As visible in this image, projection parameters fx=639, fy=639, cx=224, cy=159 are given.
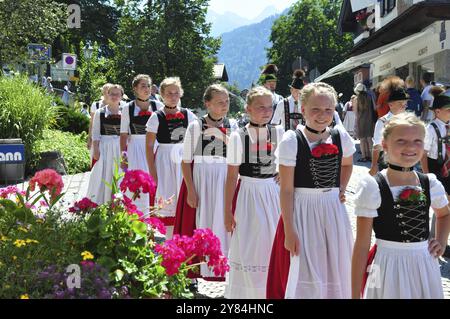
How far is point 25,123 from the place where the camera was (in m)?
13.9

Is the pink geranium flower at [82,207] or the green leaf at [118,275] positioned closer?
the green leaf at [118,275]

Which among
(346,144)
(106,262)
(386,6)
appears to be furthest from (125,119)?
(386,6)

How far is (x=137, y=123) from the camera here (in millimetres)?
8102

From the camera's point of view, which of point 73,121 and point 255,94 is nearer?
point 255,94

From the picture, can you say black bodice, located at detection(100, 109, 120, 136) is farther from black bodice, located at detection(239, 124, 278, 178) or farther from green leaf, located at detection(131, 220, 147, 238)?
green leaf, located at detection(131, 220, 147, 238)

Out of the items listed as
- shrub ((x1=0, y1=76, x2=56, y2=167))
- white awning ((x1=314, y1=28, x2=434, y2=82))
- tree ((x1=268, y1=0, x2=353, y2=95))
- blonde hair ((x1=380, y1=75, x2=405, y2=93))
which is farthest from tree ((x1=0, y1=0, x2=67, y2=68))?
tree ((x1=268, y1=0, x2=353, y2=95))

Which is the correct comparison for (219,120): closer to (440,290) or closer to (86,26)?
(440,290)

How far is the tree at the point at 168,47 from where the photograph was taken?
41.9m

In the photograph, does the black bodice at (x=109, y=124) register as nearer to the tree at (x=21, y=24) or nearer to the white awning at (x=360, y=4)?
the tree at (x=21, y=24)

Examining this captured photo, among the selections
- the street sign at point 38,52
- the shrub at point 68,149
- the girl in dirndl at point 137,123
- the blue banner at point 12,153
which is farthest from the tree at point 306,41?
the girl in dirndl at point 137,123

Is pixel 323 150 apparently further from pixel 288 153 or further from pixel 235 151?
pixel 235 151

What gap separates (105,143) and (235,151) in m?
4.47

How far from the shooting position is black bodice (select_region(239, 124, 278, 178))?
504cm
